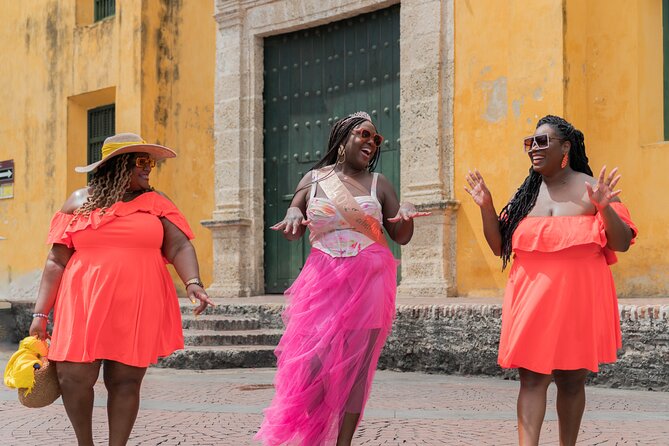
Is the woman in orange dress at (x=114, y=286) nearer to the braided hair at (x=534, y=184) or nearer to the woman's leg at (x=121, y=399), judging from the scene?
the woman's leg at (x=121, y=399)

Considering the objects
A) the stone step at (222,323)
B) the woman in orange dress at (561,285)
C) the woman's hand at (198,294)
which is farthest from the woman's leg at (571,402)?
the stone step at (222,323)

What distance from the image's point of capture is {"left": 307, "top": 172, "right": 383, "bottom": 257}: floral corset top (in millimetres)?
4414

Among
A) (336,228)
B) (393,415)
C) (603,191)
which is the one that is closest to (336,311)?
(336,228)

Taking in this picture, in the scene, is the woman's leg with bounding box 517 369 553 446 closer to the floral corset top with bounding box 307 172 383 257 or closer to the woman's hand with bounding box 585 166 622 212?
the woman's hand with bounding box 585 166 622 212

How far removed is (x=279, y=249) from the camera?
12.5 meters

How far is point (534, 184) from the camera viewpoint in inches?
169

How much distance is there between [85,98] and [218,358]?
25.0ft

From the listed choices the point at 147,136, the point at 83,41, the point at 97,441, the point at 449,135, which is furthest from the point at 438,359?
the point at 83,41

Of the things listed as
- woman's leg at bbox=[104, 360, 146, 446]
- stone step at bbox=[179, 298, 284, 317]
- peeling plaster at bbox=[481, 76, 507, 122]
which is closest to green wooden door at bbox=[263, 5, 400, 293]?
peeling plaster at bbox=[481, 76, 507, 122]

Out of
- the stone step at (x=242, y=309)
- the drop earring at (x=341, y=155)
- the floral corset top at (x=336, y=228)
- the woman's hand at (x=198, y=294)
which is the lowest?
the stone step at (x=242, y=309)

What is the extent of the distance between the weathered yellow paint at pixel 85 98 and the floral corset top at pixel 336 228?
28.8ft

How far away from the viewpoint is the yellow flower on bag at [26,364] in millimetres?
4051

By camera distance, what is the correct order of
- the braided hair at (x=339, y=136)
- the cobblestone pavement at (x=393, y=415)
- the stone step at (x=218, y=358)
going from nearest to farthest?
1. the braided hair at (x=339, y=136)
2. the cobblestone pavement at (x=393, y=415)
3. the stone step at (x=218, y=358)

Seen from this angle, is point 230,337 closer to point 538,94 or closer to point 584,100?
point 538,94
